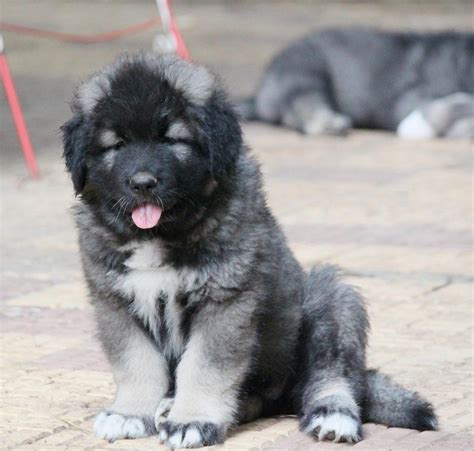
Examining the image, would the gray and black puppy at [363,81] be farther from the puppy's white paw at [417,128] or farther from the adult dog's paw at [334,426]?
the adult dog's paw at [334,426]

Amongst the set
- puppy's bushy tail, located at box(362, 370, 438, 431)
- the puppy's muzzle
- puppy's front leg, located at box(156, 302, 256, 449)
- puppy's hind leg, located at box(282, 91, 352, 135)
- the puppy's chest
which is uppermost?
the puppy's muzzle

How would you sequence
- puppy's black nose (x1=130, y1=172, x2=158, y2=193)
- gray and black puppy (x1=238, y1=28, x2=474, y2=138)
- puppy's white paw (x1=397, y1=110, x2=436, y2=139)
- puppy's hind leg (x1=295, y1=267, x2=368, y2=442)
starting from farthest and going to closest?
1. gray and black puppy (x1=238, y1=28, x2=474, y2=138)
2. puppy's white paw (x1=397, y1=110, x2=436, y2=139)
3. puppy's hind leg (x1=295, y1=267, x2=368, y2=442)
4. puppy's black nose (x1=130, y1=172, x2=158, y2=193)

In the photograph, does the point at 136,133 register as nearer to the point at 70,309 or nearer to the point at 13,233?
the point at 70,309

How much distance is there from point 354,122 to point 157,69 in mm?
9220

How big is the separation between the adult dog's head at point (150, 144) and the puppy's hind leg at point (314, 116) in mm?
8280

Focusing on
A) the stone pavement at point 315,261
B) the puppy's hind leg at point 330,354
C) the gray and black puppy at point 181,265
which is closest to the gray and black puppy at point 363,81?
the stone pavement at point 315,261

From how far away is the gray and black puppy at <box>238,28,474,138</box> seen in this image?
13.6 meters

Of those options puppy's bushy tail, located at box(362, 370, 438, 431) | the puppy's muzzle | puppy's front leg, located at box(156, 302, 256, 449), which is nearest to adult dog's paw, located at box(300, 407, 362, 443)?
puppy's bushy tail, located at box(362, 370, 438, 431)

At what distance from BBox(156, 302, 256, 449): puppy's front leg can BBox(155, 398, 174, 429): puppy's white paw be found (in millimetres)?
66

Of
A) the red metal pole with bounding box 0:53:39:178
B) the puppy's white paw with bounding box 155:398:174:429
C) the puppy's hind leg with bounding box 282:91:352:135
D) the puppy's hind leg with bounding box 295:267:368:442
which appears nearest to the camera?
the puppy's white paw with bounding box 155:398:174:429

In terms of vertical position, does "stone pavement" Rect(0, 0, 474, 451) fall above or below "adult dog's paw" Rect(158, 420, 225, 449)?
below

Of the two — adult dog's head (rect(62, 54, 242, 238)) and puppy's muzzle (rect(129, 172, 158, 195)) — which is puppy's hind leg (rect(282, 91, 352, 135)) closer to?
→ adult dog's head (rect(62, 54, 242, 238))

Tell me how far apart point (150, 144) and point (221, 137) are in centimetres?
30

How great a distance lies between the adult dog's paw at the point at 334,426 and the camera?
5.02 meters
